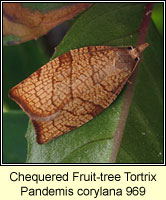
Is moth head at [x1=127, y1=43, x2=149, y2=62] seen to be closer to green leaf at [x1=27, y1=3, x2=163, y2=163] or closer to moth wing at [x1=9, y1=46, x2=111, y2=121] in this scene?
green leaf at [x1=27, y1=3, x2=163, y2=163]

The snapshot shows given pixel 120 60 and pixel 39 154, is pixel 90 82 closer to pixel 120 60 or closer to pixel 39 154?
pixel 120 60

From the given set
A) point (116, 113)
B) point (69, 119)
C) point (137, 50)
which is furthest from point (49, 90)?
point (137, 50)

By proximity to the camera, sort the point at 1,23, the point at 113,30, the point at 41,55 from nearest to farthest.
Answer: the point at 113,30
the point at 1,23
the point at 41,55

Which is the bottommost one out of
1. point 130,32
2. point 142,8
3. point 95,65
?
point 95,65

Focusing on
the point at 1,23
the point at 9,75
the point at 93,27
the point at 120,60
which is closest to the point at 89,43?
the point at 93,27

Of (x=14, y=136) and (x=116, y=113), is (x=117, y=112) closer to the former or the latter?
(x=116, y=113)

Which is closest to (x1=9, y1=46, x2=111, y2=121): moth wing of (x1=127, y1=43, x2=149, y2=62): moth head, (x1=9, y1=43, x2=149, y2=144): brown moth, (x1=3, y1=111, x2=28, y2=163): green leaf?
(x1=9, y1=43, x2=149, y2=144): brown moth
